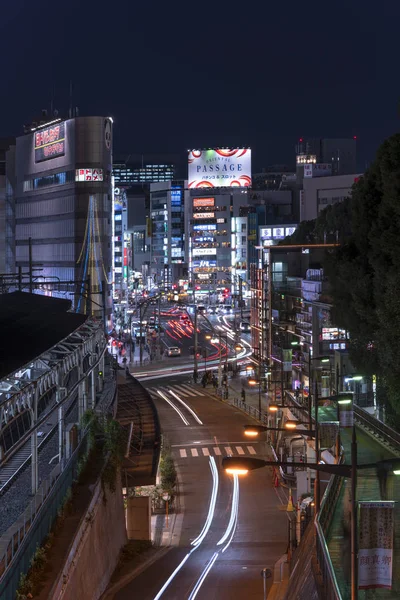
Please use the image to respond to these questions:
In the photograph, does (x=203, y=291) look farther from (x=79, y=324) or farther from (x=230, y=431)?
(x=79, y=324)

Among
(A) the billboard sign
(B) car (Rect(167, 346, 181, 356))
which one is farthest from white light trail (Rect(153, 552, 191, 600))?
(A) the billboard sign

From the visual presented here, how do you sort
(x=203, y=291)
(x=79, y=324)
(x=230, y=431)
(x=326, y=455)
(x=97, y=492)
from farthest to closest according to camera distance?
(x=203, y=291)
(x=230, y=431)
(x=79, y=324)
(x=326, y=455)
(x=97, y=492)

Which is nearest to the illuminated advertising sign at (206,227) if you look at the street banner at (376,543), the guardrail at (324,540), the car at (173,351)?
the car at (173,351)

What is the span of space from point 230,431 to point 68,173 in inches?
1480

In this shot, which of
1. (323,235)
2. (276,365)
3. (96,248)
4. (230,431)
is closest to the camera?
(230,431)

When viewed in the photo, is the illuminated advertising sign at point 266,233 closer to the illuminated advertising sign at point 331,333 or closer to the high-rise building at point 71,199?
the high-rise building at point 71,199

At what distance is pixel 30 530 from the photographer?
11969mm

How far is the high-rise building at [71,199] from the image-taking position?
66562mm

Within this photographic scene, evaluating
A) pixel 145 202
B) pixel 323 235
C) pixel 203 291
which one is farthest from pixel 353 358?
pixel 145 202

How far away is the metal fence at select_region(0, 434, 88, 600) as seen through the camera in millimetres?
10594

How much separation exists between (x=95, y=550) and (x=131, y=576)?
6.85 ft

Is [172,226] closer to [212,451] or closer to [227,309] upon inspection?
[227,309]

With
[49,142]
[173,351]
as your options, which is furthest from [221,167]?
[173,351]

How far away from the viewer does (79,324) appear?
23.8 m
